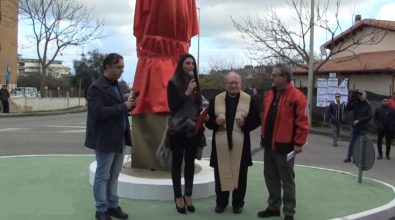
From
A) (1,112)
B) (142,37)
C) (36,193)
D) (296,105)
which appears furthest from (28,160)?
(1,112)

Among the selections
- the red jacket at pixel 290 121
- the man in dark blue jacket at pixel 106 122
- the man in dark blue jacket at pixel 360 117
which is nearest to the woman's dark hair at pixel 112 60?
the man in dark blue jacket at pixel 106 122

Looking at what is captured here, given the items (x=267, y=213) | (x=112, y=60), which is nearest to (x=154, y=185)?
(x=267, y=213)

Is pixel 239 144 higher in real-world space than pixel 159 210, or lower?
higher

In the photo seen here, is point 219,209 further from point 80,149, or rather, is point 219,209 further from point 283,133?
point 80,149

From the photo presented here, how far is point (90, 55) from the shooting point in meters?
70.4

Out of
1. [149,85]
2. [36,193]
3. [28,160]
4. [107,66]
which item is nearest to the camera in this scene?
[107,66]

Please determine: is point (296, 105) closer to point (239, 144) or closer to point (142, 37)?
point (239, 144)

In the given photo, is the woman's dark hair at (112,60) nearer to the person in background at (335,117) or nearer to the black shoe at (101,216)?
the black shoe at (101,216)

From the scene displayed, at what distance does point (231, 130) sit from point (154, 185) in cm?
133

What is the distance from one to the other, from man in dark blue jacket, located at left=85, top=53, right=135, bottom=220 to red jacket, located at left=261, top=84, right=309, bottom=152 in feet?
5.60

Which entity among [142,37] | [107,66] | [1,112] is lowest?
[1,112]

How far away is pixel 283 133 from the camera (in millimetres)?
6141

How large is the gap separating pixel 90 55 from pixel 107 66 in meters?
66.3

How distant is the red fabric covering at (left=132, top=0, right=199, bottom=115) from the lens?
773 cm
